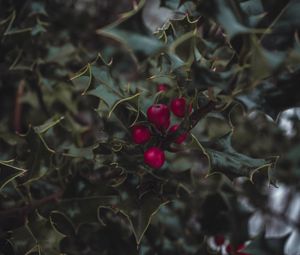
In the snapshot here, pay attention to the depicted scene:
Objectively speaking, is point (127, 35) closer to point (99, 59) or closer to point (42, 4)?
point (99, 59)

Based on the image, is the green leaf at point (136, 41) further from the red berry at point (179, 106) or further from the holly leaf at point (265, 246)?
the holly leaf at point (265, 246)

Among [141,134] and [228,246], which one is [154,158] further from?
[228,246]

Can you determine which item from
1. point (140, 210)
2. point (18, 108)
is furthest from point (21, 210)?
point (18, 108)

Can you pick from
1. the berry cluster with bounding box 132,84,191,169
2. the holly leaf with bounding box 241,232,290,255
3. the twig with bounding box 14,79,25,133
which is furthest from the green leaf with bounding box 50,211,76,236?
the twig with bounding box 14,79,25,133

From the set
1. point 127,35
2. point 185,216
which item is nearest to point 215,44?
point 127,35

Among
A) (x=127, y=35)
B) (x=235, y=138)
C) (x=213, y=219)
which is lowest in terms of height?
(x=235, y=138)

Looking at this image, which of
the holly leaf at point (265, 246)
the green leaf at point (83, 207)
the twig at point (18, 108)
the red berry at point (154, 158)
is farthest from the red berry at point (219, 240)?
the twig at point (18, 108)
